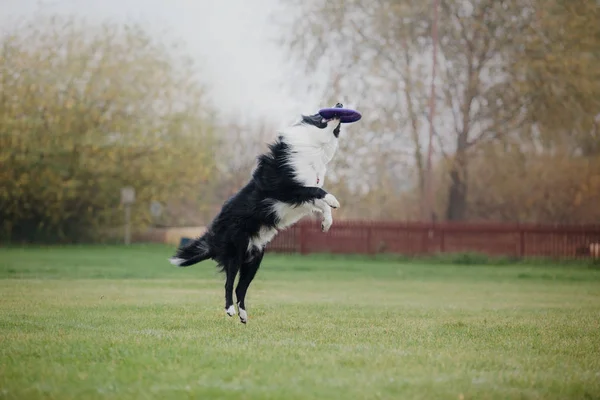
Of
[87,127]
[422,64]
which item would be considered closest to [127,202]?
[87,127]

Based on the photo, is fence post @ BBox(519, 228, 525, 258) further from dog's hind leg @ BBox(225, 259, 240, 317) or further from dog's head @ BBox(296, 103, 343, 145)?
dog's hind leg @ BBox(225, 259, 240, 317)

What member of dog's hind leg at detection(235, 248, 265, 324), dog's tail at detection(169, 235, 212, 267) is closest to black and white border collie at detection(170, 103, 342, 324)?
dog's hind leg at detection(235, 248, 265, 324)

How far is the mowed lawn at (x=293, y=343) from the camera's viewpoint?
6023 millimetres

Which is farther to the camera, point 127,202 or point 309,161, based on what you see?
point 127,202

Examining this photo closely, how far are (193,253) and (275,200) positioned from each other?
1443 millimetres

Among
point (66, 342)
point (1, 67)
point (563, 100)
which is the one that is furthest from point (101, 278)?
point (1, 67)

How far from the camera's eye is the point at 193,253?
1069 centimetres

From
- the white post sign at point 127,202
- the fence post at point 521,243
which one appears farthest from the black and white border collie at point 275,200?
the white post sign at point 127,202

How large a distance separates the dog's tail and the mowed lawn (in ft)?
2.34

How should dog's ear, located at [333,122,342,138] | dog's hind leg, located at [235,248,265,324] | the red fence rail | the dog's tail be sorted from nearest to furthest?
dog's ear, located at [333,122,342,138], dog's hind leg, located at [235,248,265,324], the dog's tail, the red fence rail

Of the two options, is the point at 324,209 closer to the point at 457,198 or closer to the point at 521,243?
the point at 521,243

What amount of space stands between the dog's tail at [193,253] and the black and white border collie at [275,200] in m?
0.11

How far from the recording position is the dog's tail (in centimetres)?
1061

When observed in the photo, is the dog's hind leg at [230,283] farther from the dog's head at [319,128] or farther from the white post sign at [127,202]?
the white post sign at [127,202]
